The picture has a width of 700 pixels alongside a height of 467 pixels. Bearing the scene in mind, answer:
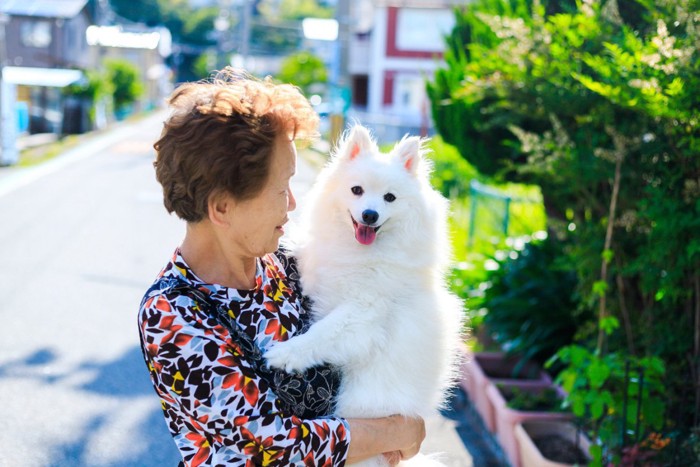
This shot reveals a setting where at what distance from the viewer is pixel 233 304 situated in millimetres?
1950

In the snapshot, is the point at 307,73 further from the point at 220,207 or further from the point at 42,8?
the point at 220,207

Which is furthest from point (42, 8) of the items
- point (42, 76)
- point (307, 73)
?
point (307, 73)

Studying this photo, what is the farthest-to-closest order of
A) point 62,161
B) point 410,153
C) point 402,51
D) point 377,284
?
1. point 402,51
2. point 62,161
3. point 410,153
4. point 377,284

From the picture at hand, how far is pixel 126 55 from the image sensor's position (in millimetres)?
59031

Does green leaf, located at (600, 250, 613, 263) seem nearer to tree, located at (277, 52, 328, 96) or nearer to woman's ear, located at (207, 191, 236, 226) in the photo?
woman's ear, located at (207, 191, 236, 226)

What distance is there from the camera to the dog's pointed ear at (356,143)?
2.62 m

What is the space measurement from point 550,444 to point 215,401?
3.09 meters

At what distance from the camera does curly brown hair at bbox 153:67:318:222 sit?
1.81m

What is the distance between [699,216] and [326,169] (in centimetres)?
153

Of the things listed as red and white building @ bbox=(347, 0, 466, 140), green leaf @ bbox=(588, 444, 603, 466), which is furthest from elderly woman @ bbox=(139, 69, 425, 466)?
red and white building @ bbox=(347, 0, 466, 140)

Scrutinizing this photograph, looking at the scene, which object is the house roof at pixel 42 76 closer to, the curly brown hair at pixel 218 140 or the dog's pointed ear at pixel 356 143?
the dog's pointed ear at pixel 356 143

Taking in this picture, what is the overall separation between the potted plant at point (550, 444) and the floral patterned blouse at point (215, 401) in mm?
2367

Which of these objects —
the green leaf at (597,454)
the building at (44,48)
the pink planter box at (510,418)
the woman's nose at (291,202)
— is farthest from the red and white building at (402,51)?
the woman's nose at (291,202)

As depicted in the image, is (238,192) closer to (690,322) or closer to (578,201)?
(690,322)
